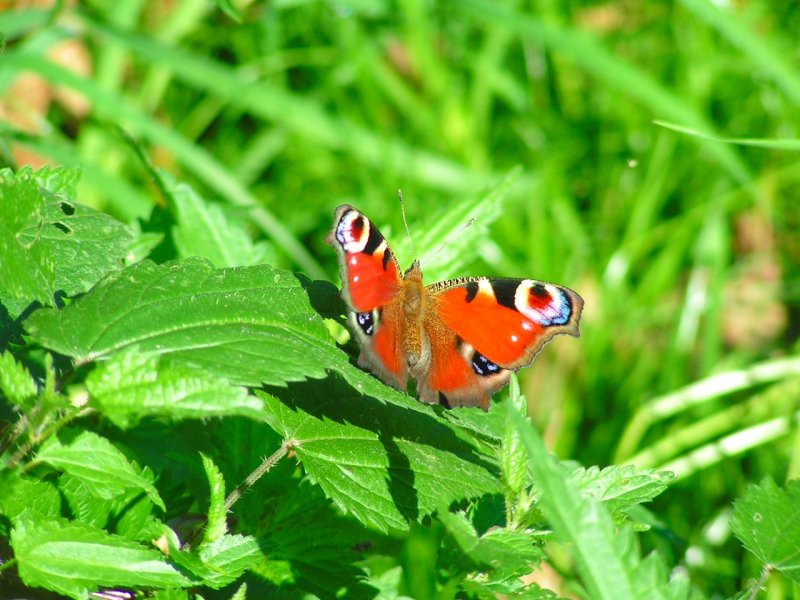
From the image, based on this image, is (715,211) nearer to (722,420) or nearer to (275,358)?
(722,420)

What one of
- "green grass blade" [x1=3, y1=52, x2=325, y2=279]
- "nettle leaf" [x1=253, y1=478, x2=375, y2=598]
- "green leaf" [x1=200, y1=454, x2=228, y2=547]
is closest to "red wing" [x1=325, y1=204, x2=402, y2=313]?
"nettle leaf" [x1=253, y1=478, x2=375, y2=598]

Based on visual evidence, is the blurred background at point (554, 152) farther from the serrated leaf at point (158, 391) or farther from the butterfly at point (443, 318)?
the serrated leaf at point (158, 391)

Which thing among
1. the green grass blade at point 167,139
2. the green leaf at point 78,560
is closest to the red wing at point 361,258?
the green leaf at point 78,560

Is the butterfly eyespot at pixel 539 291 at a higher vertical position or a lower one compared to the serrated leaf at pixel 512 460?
higher

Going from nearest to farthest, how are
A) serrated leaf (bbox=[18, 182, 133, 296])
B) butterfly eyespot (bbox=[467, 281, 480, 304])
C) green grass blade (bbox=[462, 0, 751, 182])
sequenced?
serrated leaf (bbox=[18, 182, 133, 296])
butterfly eyespot (bbox=[467, 281, 480, 304])
green grass blade (bbox=[462, 0, 751, 182])

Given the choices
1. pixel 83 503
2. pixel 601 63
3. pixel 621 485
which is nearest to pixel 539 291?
pixel 621 485

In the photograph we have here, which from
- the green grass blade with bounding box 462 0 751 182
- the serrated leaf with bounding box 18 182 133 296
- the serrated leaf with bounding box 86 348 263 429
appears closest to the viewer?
the serrated leaf with bounding box 86 348 263 429

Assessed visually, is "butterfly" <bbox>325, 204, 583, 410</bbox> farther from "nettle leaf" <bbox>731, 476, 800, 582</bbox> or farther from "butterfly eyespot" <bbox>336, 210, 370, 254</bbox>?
"nettle leaf" <bbox>731, 476, 800, 582</bbox>
